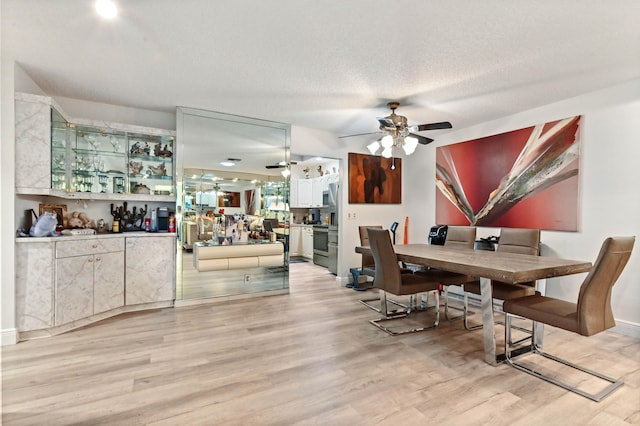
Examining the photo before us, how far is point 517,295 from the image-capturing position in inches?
113

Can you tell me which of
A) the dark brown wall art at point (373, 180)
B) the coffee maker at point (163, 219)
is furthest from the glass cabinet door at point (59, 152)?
the dark brown wall art at point (373, 180)

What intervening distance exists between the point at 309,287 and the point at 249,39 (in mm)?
3647

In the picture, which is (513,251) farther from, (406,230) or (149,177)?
(149,177)

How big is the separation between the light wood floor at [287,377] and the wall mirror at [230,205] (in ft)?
2.99

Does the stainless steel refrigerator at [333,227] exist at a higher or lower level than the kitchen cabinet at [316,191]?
lower

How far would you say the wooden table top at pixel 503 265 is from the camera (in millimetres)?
2199

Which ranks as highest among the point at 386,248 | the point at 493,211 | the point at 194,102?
the point at 194,102

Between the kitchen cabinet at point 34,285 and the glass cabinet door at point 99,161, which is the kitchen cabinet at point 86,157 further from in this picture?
the kitchen cabinet at point 34,285

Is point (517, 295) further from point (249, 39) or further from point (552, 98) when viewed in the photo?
point (249, 39)

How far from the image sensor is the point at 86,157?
3717mm

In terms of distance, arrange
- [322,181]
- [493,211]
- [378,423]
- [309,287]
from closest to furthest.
→ [378,423] → [493,211] → [309,287] → [322,181]

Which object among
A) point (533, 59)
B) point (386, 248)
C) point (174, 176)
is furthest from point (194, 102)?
point (533, 59)

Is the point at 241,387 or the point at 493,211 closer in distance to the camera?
the point at 241,387

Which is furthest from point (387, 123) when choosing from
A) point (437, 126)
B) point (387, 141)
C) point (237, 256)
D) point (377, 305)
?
point (237, 256)
